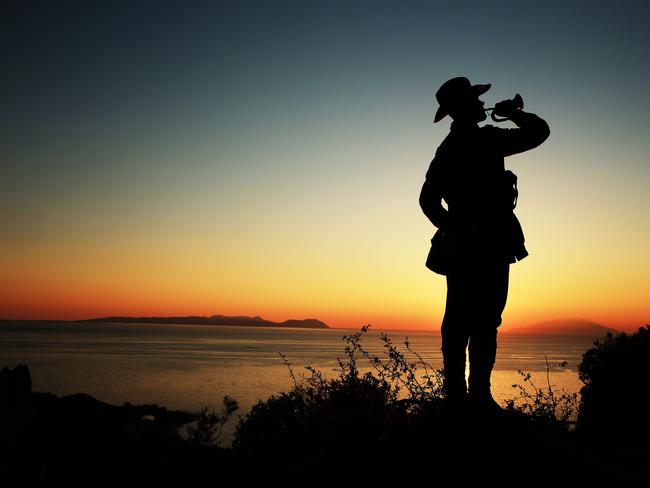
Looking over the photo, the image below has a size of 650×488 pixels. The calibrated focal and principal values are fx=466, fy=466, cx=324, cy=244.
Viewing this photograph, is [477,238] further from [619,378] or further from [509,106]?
[619,378]

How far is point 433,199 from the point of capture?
4516 mm

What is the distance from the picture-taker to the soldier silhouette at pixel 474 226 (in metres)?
4.27

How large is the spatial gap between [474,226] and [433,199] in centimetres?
47

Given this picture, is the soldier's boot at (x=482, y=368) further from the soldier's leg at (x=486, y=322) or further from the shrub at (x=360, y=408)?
the shrub at (x=360, y=408)

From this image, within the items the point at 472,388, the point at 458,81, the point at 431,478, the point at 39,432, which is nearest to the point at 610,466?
the point at 472,388

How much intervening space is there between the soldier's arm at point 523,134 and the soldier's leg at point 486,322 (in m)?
1.10

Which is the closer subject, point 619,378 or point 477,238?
point 477,238

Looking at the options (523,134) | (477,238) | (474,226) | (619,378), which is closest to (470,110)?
(523,134)

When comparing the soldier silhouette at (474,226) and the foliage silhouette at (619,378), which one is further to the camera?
the foliage silhouette at (619,378)

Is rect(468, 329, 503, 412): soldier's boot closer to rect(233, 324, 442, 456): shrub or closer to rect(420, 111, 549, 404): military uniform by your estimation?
rect(420, 111, 549, 404): military uniform

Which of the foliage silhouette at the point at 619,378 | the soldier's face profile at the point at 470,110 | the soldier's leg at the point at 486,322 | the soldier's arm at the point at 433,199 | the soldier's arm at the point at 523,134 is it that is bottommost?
the foliage silhouette at the point at 619,378

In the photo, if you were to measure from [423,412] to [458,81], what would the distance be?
10.7ft

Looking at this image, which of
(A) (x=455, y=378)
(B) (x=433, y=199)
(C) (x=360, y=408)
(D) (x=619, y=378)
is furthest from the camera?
(D) (x=619, y=378)

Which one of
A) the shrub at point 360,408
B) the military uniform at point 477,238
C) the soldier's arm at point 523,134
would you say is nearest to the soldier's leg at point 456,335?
the military uniform at point 477,238
